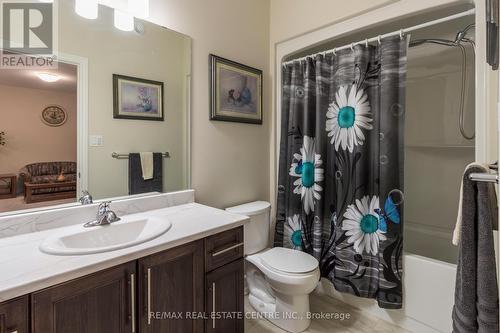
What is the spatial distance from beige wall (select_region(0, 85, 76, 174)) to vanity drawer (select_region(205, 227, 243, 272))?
87cm

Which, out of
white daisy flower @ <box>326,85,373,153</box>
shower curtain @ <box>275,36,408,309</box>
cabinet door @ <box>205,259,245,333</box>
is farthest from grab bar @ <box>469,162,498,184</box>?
cabinet door @ <box>205,259,245,333</box>

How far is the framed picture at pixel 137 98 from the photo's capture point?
146 centimetres

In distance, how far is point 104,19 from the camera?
4.59ft

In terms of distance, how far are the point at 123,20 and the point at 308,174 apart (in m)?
1.61

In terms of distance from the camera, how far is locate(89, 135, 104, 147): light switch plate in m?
1.38

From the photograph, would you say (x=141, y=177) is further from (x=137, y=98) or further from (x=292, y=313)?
(x=292, y=313)

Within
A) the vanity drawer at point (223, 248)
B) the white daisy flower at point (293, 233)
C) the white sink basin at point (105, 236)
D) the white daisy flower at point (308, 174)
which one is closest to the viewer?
the white sink basin at point (105, 236)

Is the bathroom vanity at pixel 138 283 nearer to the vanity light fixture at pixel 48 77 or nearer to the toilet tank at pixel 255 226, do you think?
the toilet tank at pixel 255 226

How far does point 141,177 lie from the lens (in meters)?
1.57

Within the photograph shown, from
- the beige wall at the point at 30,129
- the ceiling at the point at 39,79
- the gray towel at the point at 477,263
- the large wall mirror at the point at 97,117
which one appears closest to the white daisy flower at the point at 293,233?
the large wall mirror at the point at 97,117

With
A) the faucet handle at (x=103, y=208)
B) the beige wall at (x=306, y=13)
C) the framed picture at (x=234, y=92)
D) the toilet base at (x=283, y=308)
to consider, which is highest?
the beige wall at (x=306, y=13)

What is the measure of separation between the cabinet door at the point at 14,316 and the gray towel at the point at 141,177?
0.81 m

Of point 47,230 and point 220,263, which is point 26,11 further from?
point 220,263

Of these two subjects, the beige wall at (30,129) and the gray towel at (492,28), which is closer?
the gray towel at (492,28)
